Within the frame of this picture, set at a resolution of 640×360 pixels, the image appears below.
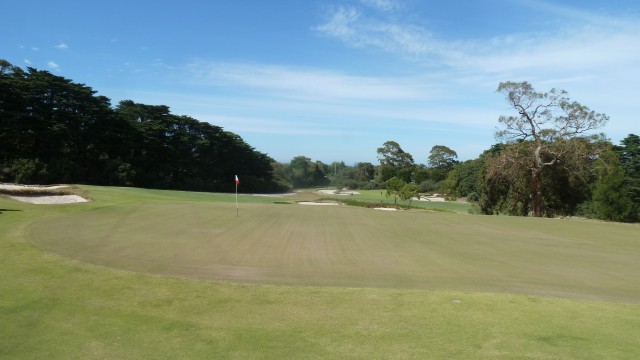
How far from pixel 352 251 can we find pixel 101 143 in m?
52.8

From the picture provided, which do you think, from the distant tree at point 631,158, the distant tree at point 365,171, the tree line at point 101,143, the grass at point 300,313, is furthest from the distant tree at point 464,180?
the grass at point 300,313

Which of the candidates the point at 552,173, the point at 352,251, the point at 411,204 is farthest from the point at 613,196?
the point at 352,251

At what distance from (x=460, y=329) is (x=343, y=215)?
62.5 ft

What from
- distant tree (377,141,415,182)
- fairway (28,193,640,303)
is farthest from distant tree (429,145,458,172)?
fairway (28,193,640,303)

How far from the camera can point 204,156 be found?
240ft

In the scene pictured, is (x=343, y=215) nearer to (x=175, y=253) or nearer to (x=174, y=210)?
(x=174, y=210)

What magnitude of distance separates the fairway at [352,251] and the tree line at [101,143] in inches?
1336

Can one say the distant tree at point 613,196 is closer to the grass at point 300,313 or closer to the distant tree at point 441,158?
the grass at point 300,313

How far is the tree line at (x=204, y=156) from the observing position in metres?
38.8

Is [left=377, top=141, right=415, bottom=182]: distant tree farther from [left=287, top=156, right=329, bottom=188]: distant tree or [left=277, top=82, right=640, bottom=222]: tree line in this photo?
[left=277, top=82, right=640, bottom=222]: tree line

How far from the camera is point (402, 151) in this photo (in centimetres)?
11938

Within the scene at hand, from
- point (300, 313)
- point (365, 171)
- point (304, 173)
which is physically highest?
point (365, 171)

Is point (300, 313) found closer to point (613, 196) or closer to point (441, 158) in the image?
point (613, 196)

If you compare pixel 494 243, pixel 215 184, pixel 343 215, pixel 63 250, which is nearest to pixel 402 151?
pixel 215 184
